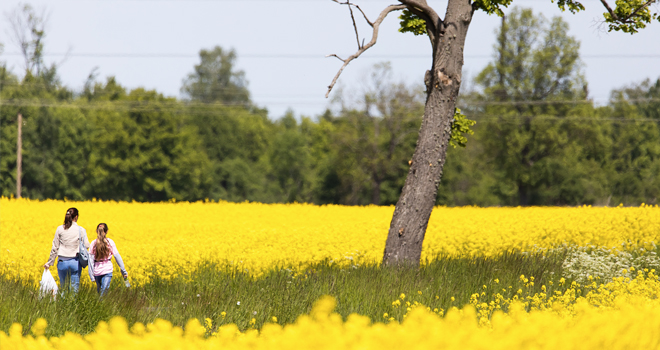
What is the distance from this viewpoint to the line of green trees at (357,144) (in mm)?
39250

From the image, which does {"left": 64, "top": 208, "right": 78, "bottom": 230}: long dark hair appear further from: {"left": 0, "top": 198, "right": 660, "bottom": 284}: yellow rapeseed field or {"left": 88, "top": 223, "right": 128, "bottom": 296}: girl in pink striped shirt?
{"left": 0, "top": 198, "right": 660, "bottom": 284}: yellow rapeseed field

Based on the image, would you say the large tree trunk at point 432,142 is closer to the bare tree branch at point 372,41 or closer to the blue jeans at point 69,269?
the bare tree branch at point 372,41

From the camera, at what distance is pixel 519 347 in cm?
238

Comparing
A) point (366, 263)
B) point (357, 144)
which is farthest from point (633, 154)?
point (366, 263)

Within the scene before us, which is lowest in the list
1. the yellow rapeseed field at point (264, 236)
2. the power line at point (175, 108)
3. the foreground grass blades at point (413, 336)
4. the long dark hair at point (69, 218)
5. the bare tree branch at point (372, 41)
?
the yellow rapeseed field at point (264, 236)

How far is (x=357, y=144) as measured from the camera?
4244 centimetres

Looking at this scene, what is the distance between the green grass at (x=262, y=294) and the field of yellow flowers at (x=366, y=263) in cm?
17

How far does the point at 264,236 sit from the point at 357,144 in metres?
28.7

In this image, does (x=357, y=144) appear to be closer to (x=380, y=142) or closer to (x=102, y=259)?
(x=380, y=142)

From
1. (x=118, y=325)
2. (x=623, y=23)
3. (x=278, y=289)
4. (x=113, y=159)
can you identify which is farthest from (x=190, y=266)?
(x=113, y=159)

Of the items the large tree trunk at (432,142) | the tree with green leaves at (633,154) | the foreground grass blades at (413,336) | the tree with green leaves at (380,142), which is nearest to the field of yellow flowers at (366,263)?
the foreground grass blades at (413,336)

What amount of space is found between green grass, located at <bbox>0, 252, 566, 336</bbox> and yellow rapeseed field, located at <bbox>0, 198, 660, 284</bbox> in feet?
4.01

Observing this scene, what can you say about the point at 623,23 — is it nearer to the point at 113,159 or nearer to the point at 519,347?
the point at 519,347

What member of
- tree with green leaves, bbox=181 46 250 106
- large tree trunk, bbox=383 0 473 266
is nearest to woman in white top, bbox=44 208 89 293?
large tree trunk, bbox=383 0 473 266
